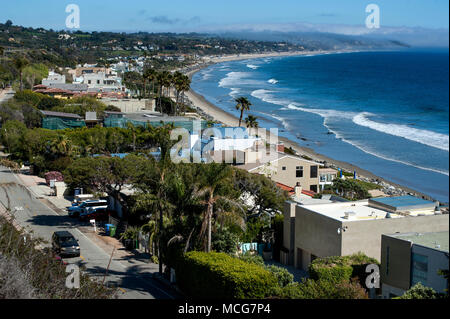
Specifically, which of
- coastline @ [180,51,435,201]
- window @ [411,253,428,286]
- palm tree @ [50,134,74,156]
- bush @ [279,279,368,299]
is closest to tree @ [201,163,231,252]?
bush @ [279,279,368,299]

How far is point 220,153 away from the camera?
37.8 meters

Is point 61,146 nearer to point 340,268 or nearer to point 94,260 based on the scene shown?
point 94,260

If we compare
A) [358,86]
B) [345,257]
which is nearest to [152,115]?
[345,257]

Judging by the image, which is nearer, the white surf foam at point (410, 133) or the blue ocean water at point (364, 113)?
the blue ocean water at point (364, 113)

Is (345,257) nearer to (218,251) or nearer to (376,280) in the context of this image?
(376,280)

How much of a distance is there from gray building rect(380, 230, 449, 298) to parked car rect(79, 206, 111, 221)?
1757 cm

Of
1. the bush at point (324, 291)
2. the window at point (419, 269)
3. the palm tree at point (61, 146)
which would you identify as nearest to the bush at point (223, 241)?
the bush at point (324, 291)

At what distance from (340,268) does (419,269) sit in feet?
8.65

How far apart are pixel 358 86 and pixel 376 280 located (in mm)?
106893

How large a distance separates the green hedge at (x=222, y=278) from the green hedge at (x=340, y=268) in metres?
1.54

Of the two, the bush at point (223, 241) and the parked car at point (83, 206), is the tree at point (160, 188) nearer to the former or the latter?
the bush at point (223, 241)

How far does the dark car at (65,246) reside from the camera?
2326 cm

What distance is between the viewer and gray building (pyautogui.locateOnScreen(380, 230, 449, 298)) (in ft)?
50.9

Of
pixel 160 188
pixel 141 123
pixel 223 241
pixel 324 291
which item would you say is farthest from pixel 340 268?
pixel 141 123
